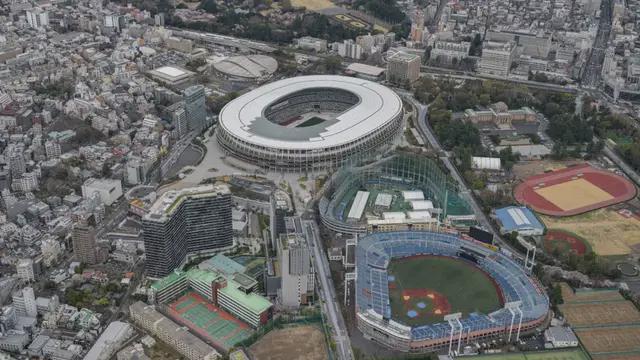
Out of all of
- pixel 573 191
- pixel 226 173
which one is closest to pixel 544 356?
pixel 573 191

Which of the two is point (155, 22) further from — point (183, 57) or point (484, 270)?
point (484, 270)

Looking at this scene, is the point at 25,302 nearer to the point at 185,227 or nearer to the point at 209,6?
the point at 185,227

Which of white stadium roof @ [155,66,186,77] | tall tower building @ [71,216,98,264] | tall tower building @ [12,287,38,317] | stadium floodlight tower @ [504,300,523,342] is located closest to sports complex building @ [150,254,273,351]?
tall tower building @ [71,216,98,264]

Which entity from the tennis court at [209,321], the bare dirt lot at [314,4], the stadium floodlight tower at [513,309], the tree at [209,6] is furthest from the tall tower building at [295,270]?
the bare dirt lot at [314,4]

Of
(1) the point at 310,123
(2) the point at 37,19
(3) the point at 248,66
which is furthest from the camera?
(2) the point at 37,19

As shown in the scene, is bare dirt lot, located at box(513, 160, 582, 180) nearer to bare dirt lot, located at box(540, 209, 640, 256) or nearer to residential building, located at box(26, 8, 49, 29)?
bare dirt lot, located at box(540, 209, 640, 256)

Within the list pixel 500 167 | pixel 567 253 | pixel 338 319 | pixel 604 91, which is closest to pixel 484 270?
pixel 567 253
